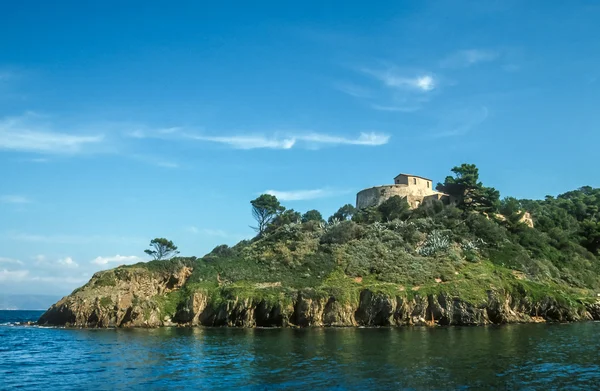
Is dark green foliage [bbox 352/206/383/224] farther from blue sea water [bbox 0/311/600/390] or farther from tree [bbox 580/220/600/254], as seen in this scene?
blue sea water [bbox 0/311/600/390]

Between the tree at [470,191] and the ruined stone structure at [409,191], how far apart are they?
3.46 meters

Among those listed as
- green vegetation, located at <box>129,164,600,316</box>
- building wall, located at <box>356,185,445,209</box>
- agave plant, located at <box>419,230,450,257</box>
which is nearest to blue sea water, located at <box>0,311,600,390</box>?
green vegetation, located at <box>129,164,600,316</box>

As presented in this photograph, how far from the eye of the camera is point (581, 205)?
110000 mm

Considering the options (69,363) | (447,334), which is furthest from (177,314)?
(447,334)

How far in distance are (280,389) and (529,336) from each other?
27846 millimetres

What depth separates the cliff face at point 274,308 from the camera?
53406 millimetres

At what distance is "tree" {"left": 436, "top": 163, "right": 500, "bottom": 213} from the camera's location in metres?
94.1

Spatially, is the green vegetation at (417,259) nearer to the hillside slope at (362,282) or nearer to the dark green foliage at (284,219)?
the hillside slope at (362,282)

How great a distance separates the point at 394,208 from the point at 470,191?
60.8 ft

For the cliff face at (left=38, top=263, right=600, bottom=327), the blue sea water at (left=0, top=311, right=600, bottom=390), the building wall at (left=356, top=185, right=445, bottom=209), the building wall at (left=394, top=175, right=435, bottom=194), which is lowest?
the blue sea water at (left=0, top=311, right=600, bottom=390)

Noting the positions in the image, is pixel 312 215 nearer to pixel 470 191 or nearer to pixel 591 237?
pixel 470 191

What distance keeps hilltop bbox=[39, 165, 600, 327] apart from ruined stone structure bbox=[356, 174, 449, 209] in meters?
12.1

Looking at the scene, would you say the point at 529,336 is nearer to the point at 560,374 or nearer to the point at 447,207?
the point at 560,374

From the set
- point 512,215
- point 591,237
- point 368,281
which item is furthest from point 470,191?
point 368,281
